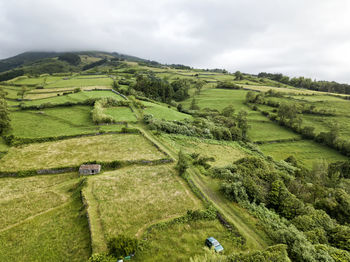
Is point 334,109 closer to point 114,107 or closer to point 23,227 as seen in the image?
point 114,107

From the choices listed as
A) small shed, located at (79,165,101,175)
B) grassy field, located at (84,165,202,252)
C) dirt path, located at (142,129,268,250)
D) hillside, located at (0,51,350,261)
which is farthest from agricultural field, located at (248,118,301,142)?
small shed, located at (79,165,101,175)

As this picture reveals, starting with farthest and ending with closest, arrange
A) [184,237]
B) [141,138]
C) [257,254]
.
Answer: [141,138]
[184,237]
[257,254]

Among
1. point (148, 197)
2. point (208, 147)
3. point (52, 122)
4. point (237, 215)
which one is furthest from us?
point (208, 147)

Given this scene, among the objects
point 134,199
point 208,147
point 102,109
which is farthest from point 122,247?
point 102,109

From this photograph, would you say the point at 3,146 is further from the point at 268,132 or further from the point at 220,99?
the point at 220,99

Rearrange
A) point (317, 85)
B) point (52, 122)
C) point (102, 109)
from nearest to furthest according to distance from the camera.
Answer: point (52, 122) → point (102, 109) → point (317, 85)

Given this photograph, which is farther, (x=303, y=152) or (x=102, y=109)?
(x=303, y=152)

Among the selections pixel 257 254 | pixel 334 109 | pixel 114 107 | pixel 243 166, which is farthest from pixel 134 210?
pixel 334 109
